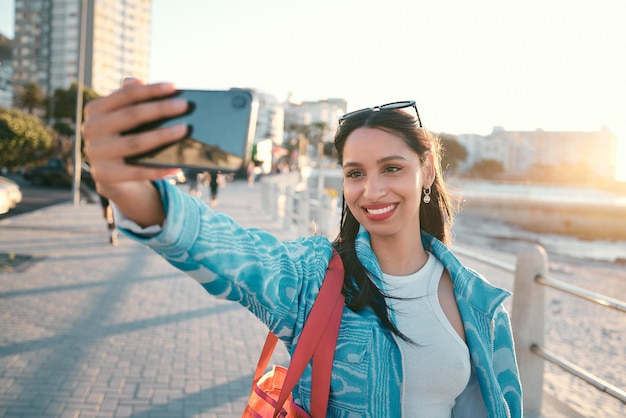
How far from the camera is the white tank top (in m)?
1.58

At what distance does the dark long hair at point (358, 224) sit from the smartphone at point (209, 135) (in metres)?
0.75

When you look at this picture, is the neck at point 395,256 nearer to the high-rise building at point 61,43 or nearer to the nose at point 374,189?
the nose at point 374,189

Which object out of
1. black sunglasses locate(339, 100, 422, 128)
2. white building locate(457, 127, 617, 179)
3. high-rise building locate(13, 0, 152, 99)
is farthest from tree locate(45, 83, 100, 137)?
white building locate(457, 127, 617, 179)

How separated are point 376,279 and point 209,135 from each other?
3.06ft

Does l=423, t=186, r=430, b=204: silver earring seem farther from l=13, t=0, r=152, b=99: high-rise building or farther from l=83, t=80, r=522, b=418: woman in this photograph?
l=13, t=0, r=152, b=99: high-rise building

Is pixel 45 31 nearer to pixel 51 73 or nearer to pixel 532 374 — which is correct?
pixel 51 73

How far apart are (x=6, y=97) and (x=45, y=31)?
30359mm

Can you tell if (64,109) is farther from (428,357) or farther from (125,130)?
(125,130)

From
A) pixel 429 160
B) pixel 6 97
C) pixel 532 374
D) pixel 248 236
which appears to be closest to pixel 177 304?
pixel 532 374

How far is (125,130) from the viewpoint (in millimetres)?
892

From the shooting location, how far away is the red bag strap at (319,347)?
140 centimetres

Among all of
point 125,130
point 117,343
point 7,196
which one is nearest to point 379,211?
point 125,130

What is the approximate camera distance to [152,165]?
916 millimetres

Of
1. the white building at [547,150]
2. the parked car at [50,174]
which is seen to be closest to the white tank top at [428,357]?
the parked car at [50,174]
